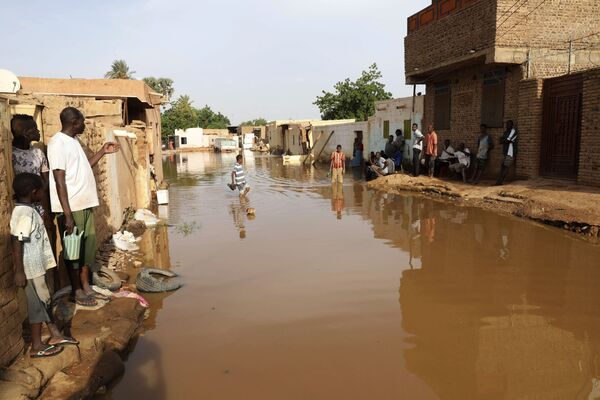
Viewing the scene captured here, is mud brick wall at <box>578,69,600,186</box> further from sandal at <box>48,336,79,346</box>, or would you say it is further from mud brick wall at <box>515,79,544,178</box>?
sandal at <box>48,336,79,346</box>

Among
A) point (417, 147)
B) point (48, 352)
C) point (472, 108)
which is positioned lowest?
point (48, 352)

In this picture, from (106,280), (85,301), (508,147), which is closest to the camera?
(85,301)

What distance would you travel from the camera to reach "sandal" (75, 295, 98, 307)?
4188mm

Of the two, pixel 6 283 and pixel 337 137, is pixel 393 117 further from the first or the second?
pixel 6 283

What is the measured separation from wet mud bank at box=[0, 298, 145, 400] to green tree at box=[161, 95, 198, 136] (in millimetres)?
57592

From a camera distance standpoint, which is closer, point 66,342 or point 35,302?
point 35,302

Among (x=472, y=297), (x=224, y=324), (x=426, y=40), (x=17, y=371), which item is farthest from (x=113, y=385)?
(x=426, y=40)

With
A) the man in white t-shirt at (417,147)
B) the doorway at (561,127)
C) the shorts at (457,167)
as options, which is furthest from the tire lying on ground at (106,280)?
the man in white t-shirt at (417,147)

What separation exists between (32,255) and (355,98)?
3727cm

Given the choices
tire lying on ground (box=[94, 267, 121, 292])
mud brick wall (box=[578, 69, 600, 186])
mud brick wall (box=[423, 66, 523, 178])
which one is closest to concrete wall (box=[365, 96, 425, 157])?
mud brick wall (box=[423, 66, 523, 178])

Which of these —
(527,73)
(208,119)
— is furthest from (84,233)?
(208,119)

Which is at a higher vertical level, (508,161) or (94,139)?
(94,139)

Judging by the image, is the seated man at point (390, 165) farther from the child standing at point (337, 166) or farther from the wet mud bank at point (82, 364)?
the wet mud bank at point (82, 364)

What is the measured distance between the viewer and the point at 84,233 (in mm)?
4223
